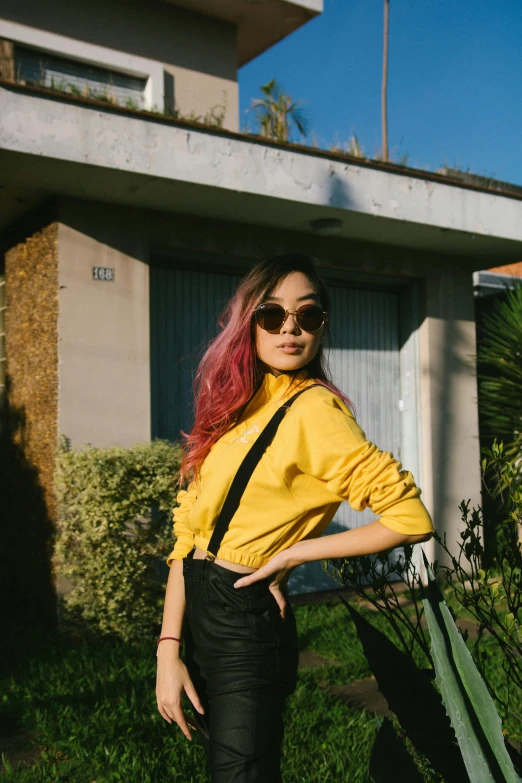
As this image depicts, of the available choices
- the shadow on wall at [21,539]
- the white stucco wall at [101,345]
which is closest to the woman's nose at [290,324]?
the white stucco wall at [101,345]

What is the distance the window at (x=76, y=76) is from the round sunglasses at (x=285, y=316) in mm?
6660

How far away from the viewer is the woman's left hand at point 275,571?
156cm

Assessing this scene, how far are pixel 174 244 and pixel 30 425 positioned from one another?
195cm

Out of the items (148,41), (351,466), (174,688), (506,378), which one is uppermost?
(148,41)

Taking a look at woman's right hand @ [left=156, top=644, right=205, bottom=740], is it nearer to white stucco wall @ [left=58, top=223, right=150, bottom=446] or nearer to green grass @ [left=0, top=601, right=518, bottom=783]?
green grass @ [left=0, top=601, right=518, bottom=783]

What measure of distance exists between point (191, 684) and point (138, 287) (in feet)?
14.9

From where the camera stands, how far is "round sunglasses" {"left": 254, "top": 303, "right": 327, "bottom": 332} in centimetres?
180

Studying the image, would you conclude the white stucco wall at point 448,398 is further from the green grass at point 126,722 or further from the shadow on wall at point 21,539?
the shadow on wall at point 21,539

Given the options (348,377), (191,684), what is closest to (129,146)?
(348,377)

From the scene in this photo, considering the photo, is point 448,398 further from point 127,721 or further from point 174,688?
point 174,688

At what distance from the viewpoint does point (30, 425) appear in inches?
239

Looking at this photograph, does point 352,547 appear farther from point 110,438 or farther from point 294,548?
point 110,438

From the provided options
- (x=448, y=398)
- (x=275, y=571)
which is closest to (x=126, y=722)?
(x=275, y=571)

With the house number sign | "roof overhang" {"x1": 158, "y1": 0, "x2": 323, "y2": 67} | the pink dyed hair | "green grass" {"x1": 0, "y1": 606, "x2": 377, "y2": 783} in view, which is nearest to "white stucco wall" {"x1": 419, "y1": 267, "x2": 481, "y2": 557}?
"green grass" {"x1": 0, "y1": 606, "x2": 377, "y2": 783}
